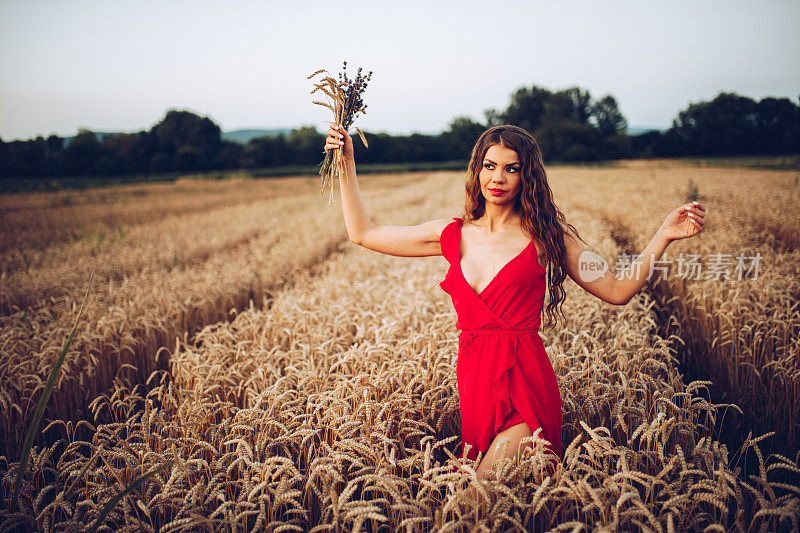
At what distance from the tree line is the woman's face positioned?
22622 mm

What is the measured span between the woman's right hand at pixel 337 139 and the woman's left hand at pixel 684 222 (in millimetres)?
1674

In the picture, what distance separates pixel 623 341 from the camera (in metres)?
3.16

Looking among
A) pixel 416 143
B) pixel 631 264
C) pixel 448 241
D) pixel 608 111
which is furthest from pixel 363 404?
pixel 608 111

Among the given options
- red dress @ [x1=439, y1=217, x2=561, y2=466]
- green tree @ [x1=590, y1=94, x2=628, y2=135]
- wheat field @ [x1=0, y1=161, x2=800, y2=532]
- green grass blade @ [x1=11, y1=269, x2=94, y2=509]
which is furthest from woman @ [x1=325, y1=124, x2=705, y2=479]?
green tree @ [x1=590, y1=94, x2=628, y2=135]

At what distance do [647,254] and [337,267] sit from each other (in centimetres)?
478

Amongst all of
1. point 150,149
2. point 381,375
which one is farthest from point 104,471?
point 150,149

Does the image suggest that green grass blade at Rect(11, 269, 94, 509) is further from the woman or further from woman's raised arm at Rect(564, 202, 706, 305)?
woman's raised arm at Rect(564, 202, 706, 305)

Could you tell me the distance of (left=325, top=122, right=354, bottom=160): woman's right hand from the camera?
2256mm

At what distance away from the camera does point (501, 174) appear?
83.7 inches

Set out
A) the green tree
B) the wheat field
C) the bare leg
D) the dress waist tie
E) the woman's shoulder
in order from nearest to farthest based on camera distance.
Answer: the wheat field → the bare leg → the dress waist tie → the woman's shoulder → the green tree

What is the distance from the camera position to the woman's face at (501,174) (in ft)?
7.00

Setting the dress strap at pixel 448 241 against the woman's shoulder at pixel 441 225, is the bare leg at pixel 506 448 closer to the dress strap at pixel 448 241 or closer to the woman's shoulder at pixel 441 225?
the dress strap at pixel 448 241

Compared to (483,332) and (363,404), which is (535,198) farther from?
(363,404)

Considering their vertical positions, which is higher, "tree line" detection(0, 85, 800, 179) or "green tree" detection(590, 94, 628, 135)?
"green tree" detection(590, 94, 628, 135)
